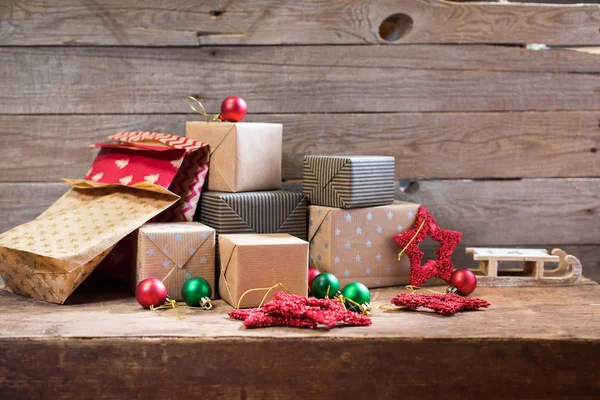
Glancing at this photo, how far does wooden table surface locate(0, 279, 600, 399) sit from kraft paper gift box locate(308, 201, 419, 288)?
283 millimetres

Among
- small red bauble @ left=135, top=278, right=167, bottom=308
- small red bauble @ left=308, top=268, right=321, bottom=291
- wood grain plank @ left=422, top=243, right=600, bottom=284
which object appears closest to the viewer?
small red bauble @ left=135, top=278, right=167, bottom=308

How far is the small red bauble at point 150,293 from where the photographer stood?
1.17m

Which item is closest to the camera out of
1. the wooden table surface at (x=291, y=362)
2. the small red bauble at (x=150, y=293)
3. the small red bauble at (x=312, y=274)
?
the wooden table surface at (x=291, y=362)

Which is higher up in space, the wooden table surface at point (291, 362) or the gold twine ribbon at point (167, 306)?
the gold twine ribbon at point (167, 306)

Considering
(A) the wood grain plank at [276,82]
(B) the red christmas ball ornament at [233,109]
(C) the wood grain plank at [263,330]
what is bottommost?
(C) the wood grain plank at [263,330]

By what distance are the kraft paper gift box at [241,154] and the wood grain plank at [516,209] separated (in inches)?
15.2

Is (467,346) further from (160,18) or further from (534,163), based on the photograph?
(160,18)

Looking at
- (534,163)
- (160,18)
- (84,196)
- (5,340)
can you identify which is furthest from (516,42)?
(5,340)

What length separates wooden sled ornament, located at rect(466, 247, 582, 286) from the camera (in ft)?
4.68

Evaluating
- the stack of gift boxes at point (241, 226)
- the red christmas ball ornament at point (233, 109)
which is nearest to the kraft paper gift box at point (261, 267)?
the stack of gift boxes at point (241, 226)

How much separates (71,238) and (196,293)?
266 millimetres

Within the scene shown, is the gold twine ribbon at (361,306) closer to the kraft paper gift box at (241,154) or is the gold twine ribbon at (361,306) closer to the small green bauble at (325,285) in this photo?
the small green bauble at (325,285)

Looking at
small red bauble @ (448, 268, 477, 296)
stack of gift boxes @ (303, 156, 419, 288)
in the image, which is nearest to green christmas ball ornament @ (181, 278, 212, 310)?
stack of gift boxes @ (303, 156, 419, 288)

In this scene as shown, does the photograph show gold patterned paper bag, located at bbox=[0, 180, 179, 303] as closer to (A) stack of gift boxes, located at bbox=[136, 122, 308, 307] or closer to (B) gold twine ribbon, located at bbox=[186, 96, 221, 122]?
(A) stack of gift boxes, located at bbox=[136, 122, 308, 307]
